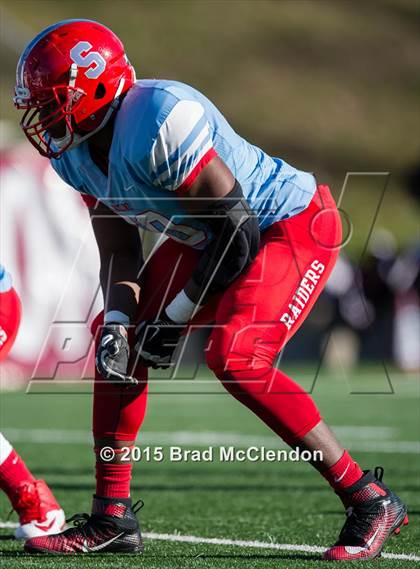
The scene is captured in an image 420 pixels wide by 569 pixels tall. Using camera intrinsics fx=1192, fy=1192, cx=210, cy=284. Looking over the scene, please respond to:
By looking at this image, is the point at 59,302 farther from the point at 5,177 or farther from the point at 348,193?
the point at 348,193

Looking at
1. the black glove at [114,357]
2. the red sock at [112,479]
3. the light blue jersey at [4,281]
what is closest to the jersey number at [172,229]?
the black glove at [114,357]

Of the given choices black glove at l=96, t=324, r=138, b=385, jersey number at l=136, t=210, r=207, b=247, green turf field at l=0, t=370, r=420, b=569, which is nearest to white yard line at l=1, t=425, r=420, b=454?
green turf field at l=0, t=370, r=420, b=569

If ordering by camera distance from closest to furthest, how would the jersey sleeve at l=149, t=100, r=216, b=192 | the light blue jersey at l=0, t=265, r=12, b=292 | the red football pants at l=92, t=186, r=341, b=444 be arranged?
the jersey sleeve at l=149, t=100, r=216, b=192 < the red football pants at l=92, t=186, r=341, b=444 < the light blue jersey at l=0, t=265, r=12, b=292

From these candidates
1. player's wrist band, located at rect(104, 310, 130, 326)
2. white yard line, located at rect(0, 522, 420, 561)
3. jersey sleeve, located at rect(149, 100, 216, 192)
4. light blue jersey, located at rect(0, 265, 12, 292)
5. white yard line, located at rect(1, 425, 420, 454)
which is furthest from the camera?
white yard line, located at rect(1, 425, 420, 454)

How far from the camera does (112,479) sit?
13.2 ft

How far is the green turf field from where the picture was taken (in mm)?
3910

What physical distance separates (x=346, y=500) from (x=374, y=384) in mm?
8389

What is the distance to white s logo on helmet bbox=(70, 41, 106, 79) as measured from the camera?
12.4 ft

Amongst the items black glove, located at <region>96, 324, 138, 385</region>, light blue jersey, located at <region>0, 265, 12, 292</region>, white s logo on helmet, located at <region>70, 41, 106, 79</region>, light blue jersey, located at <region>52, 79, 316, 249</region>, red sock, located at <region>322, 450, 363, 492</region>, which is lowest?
red sock, located at <region>322, 450, 363, 492</region>

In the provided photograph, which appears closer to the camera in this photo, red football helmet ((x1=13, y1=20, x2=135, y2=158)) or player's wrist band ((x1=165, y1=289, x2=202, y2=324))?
red football helmet ((x1=13, y1=20, x2=135, y2=158))

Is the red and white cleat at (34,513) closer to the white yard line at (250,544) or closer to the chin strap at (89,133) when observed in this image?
the white yard line at (250,544)

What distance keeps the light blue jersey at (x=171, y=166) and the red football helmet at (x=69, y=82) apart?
3.3 inches

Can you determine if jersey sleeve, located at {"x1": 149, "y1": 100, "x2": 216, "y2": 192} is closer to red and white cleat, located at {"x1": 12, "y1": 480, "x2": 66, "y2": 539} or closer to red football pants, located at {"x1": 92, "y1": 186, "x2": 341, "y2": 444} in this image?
red football pants, located at {"x1": 92, "y1": 186, "x2": 341, "y2": 444}

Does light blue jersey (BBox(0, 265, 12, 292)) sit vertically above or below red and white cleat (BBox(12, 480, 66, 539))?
above
